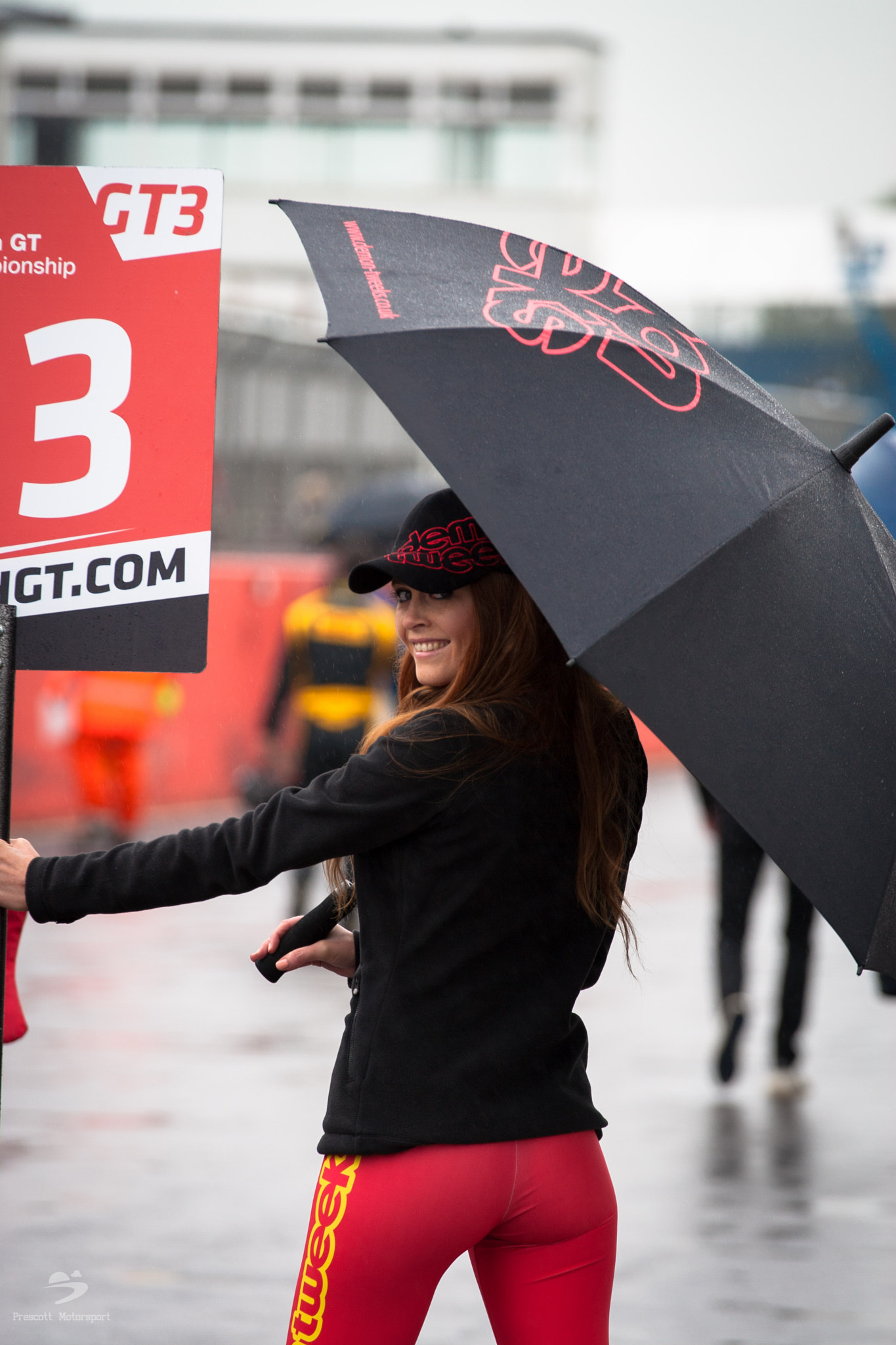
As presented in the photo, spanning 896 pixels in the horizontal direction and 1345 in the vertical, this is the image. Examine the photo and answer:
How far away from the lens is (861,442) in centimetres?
246

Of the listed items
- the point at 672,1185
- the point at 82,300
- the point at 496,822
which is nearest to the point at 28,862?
the point at 496,822

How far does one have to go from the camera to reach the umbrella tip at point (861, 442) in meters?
2.44

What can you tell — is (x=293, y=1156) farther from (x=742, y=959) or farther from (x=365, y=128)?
(x=365, y=128)

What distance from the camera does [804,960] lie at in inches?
254

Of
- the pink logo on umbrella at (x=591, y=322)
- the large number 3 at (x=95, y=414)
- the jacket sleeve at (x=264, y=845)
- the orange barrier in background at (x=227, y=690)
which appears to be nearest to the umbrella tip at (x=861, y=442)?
the pink logo on umbrella at (x=591, y=322)

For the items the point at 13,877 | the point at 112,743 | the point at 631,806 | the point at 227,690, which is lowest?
the point at 13,877

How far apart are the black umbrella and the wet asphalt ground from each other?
2.90 ft

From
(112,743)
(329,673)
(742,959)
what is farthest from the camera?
(112,743)

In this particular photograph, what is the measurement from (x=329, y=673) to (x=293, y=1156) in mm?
3713

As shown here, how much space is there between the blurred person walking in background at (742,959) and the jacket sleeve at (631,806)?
3.85m

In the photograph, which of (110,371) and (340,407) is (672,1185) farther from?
(340,407)

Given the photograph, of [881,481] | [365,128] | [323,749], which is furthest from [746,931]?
[365,128]

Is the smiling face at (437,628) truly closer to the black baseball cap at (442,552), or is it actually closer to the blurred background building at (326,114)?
the black baseball cap at (442,552)

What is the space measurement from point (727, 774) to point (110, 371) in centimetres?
102
